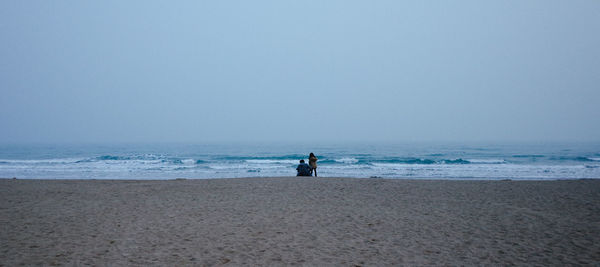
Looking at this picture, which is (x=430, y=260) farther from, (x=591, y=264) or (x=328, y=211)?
(x=328, y=211)

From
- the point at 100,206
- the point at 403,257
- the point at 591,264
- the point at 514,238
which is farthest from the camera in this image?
the point at 100,206

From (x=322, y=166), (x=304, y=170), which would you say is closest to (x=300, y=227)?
(x=304, y=170)

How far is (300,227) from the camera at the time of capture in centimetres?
718

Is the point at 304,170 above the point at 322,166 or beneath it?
above

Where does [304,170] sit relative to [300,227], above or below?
above

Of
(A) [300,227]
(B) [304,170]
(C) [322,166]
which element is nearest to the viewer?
(A) [300,227]

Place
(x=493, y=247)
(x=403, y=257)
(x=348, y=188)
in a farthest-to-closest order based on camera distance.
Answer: (x=348, y=188), (x=493, y=247), (x=403, y=257)

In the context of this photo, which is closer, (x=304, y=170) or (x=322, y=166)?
(x=304, y=170)

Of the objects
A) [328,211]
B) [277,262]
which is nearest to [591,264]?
[277,262]

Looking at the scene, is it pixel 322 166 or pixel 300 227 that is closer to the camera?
pixel 300 227

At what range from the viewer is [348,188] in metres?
12.9

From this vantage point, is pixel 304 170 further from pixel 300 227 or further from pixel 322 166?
pixel 322 166

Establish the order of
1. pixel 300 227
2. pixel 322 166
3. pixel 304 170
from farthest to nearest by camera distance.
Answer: pixel 322 166
pixel 304 170
pixel 300 227

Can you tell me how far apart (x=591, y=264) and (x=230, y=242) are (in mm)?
5492
